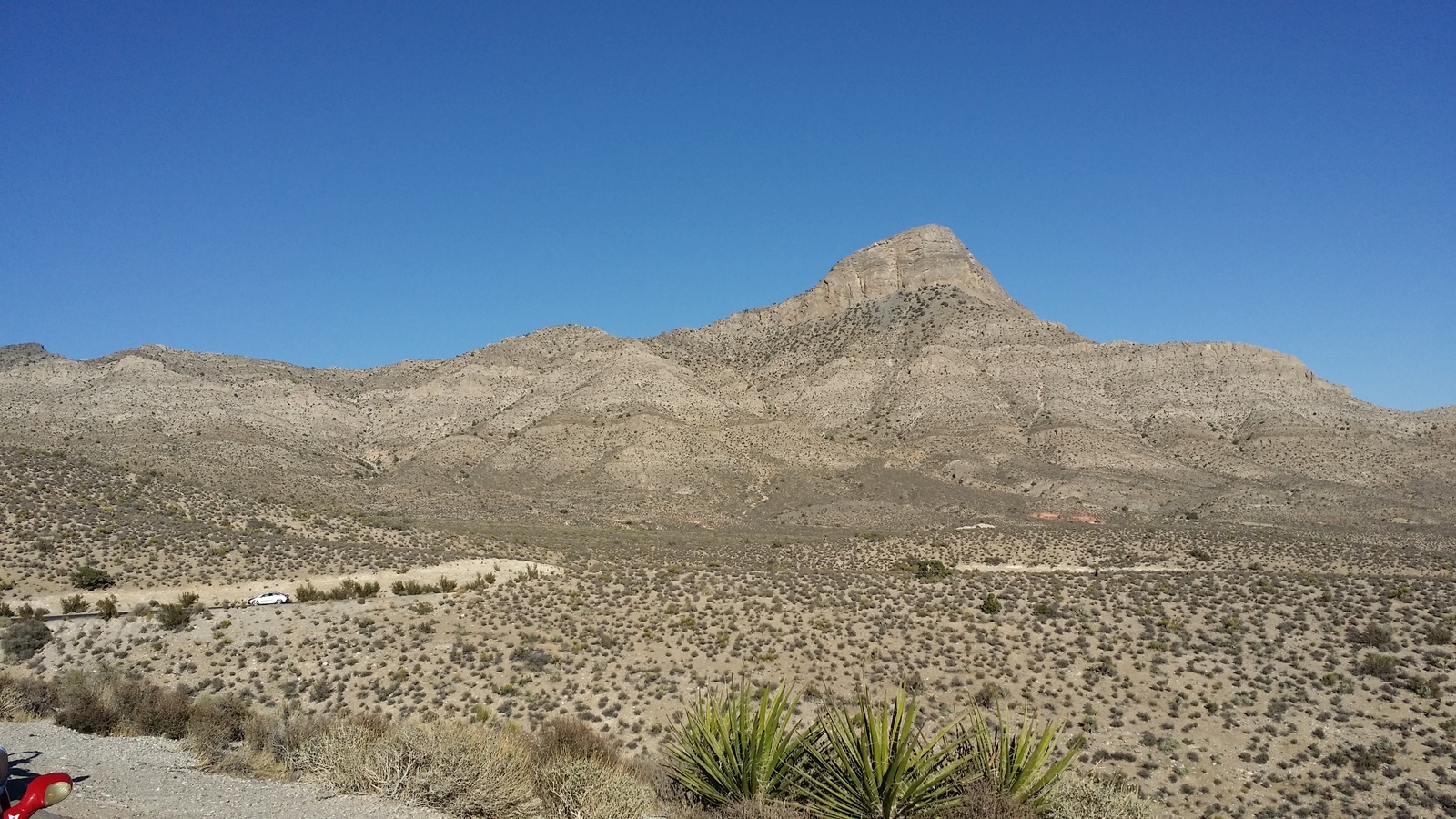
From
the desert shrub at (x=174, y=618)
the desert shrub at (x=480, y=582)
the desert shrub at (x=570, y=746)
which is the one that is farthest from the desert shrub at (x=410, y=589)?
the desert shrub at (x=570, y=746)

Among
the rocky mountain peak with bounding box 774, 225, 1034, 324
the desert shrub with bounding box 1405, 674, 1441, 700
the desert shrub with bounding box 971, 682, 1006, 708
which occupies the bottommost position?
the desert shrub with bounding box 971, 682, 1006, 708

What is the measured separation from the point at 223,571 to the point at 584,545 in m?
16.1

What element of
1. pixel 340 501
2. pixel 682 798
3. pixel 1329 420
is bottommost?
pixel 682 798

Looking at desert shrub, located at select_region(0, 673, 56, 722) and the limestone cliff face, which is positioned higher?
the limestone cliff face

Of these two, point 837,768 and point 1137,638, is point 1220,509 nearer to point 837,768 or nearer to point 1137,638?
point 1137,638

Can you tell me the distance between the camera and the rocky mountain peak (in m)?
103

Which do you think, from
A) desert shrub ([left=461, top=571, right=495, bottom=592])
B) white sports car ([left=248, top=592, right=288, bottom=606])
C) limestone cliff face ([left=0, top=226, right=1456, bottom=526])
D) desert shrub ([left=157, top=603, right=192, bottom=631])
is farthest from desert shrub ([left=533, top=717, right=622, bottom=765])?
limestone cliff face ([left=0, top=226, right=1456, bottom=526])

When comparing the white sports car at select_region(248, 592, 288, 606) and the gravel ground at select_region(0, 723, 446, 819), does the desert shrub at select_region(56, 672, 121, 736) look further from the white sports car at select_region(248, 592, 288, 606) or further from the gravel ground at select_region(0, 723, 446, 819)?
the white sports car at select_region(248, 592, 288, 606)

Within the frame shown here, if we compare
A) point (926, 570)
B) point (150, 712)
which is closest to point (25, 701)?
point (150, 712)

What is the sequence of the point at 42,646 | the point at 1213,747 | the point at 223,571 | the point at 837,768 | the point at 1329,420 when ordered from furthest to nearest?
the point at 1329,420
the point at 223,571
the point at 42,646
the point at 1213,747
the point at 837,768

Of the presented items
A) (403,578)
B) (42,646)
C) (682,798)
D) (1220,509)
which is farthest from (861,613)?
(1220,509)

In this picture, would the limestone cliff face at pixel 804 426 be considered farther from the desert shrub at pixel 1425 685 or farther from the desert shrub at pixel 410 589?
the desert shrub at pixel 1425 685

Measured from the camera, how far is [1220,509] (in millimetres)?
59844

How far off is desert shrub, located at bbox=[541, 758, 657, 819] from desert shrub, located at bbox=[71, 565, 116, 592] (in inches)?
1117
